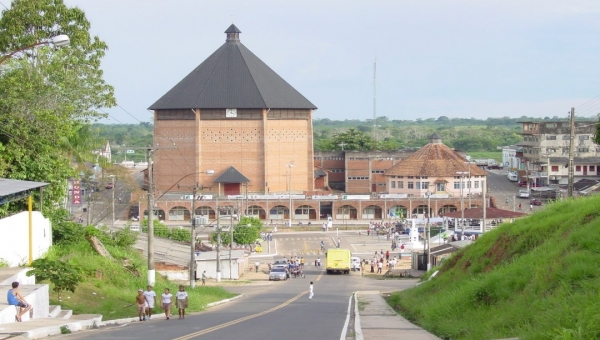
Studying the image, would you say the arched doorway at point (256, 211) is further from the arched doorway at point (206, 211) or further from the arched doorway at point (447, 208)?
the arched doorway at point (447, 208)

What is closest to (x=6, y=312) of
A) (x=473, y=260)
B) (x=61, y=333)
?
(x=61, y=333)

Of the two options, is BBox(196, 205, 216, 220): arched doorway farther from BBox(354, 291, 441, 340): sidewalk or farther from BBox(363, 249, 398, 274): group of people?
BBox(354, 291, 441, 340): sidewalk

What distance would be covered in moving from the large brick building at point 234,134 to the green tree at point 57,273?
214 feet

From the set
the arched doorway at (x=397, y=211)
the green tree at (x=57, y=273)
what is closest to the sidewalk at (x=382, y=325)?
the green tree at (x=57, y=273)

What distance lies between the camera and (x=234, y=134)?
290ft

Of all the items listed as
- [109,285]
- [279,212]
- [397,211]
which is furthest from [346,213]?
[109,285]

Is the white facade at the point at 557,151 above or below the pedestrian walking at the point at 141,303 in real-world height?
above

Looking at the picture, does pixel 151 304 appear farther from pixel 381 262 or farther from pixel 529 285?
pixel 381 262

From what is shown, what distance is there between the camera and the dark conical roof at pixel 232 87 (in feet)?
287

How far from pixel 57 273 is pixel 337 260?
3299 cm

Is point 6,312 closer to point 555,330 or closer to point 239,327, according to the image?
point 239,327

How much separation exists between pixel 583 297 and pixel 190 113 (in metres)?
77.3

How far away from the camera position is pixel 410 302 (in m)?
23.3

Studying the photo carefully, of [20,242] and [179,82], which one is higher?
[179,82]
